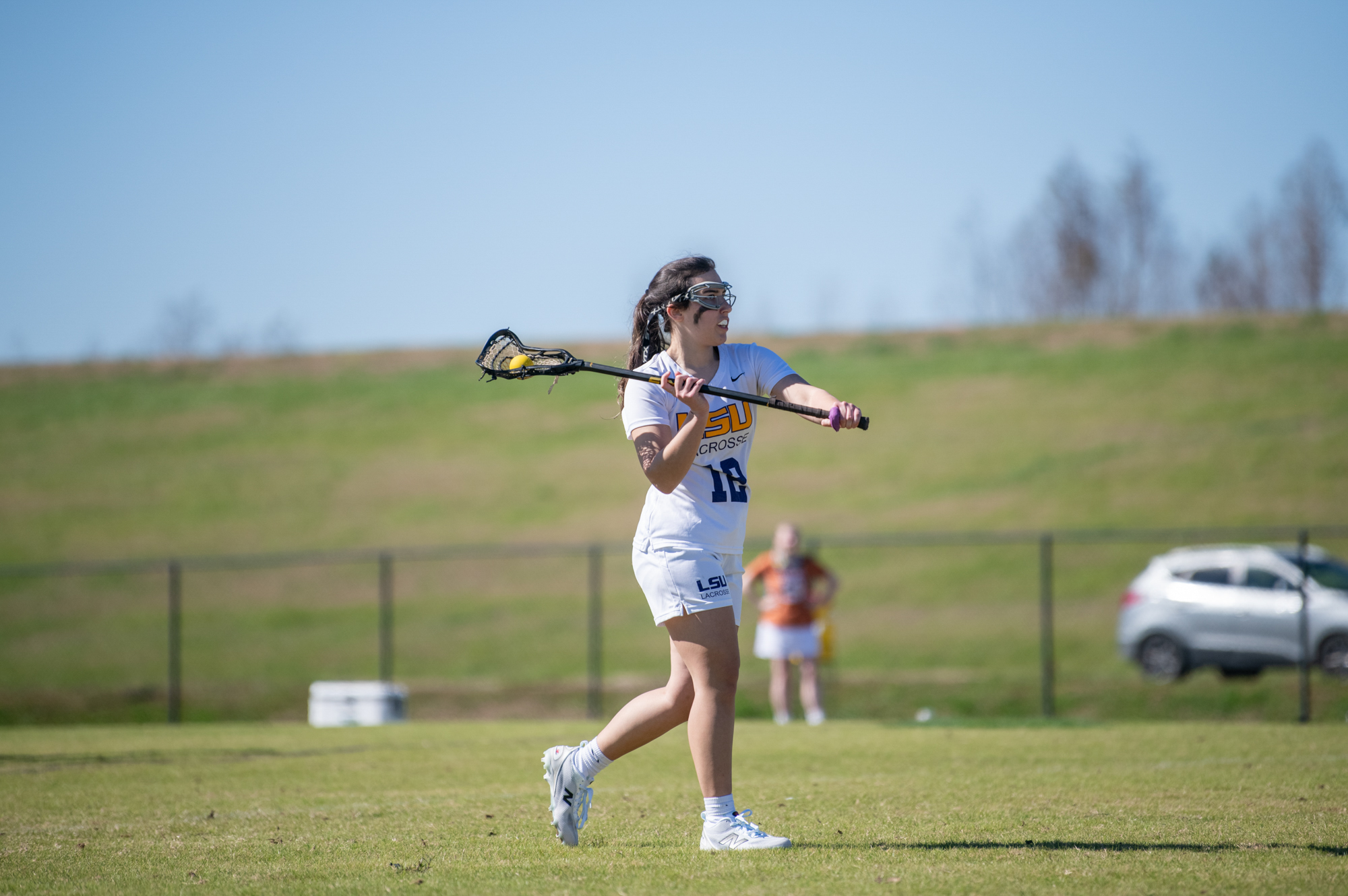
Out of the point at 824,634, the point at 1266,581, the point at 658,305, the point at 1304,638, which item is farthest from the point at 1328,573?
the point at 658,305

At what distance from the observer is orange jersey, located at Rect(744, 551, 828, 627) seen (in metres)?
14.4

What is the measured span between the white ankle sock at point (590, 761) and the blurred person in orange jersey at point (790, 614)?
9.14 metres

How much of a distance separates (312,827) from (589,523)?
26.5 metres

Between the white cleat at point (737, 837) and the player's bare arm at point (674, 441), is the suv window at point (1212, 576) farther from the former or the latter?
the player's bare arm at point (674, 441)

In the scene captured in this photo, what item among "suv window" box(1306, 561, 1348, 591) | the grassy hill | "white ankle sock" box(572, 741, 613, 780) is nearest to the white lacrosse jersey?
"white ankle sock" box(572, 741, 613, 780)

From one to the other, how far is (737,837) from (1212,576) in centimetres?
1472

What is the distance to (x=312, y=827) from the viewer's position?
5730 mm

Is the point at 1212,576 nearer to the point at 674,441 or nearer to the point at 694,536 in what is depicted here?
the point at 694,536

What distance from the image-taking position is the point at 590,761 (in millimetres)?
4996

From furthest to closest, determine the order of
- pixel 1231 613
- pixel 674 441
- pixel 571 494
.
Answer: pixel 571 494
pixel 1231 613
pixel 674 441

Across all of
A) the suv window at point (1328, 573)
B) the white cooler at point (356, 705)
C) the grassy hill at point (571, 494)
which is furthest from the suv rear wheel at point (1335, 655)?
the white cooler at point (356, 705)

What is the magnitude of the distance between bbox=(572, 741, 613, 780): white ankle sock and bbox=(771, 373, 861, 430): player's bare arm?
5.07ft

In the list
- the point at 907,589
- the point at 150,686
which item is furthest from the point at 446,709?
the point at 907,589

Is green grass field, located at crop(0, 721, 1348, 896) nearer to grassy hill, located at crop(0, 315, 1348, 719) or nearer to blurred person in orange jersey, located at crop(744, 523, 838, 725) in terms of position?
blurred person in orange jersey, located at crop(744, 523, 838, 725)
